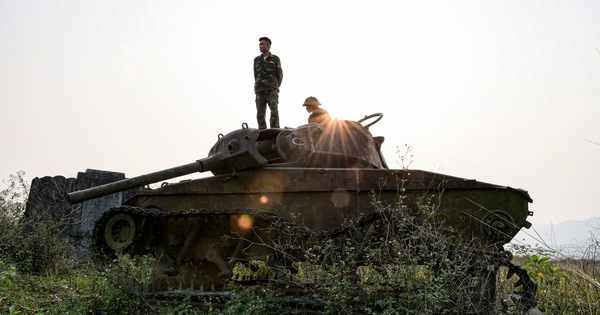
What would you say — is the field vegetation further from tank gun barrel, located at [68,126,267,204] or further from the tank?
tank gun barrel, located at [68,126,267,204]

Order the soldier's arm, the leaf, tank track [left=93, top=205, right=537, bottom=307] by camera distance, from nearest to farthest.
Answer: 1. tank track [left=93, top=205, right=537, bottom=307]
2. the leaf
3. the soldier's arm

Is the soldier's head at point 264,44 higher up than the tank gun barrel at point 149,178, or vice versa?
the soldier's head at point 264,44

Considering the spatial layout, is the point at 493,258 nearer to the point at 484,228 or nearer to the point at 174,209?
the point at 484,228

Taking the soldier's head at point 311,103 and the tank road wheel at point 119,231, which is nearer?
the tank road wheel at point 119,231

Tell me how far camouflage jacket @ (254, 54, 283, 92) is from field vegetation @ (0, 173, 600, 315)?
4099 mm

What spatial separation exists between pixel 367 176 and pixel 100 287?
3894mm

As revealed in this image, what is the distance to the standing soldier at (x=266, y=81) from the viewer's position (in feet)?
34.7

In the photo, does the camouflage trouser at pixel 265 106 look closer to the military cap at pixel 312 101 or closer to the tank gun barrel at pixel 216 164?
the military cap at pixel 312 101

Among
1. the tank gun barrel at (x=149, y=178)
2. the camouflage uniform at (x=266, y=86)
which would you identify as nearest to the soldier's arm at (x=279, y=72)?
the camouflage uniform at (x=266, y=86)

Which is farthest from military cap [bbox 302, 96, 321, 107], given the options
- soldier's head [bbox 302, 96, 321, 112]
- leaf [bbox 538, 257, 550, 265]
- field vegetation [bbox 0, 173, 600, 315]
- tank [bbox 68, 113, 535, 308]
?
leaf [bbox 538, 257, 550, 265]

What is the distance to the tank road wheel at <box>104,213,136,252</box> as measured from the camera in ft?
25.4

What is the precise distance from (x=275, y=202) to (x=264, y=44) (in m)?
4.37

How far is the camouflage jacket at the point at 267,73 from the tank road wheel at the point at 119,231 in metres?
3.94

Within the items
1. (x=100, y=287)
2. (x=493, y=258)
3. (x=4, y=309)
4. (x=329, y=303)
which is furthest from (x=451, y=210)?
(x=4, y=309)
